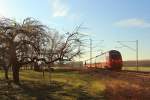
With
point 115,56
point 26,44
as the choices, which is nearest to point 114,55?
point 115,56

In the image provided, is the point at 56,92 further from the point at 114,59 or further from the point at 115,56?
the point at 115,56

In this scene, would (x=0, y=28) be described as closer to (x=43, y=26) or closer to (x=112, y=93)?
(x=43, y=26)

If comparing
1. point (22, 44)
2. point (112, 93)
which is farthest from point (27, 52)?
point (112, 93)

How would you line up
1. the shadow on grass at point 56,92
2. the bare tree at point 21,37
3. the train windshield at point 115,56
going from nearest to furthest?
1. the shadow on grass at point 56,92
2. the bare tree at point 21,37
3. the train windshield at point 115,56

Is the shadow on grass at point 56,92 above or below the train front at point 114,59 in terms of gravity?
below

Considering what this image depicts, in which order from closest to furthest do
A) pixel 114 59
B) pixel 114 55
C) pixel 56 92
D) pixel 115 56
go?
pixel 56 92 → pixel 114 59 → pixel 114 55 → pixel 115 56

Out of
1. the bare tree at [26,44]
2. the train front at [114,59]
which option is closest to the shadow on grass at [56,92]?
the bare tree at [26,44]

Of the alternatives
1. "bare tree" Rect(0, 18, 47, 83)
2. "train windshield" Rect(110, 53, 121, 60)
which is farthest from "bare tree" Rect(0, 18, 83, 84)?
"train windshield" Rect(110, 53, 121, 60)

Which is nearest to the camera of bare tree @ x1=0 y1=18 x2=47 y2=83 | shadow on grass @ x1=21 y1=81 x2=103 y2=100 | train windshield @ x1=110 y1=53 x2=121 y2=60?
shadow on grass @ x1=21 y1=81 x2=103 y2=100

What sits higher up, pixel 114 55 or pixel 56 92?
pixel 114 55

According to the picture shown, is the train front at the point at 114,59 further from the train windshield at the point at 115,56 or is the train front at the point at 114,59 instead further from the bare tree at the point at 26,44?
the bare tree at the point at 26,44

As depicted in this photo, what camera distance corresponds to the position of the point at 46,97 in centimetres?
2875

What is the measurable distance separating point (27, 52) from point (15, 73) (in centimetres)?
330

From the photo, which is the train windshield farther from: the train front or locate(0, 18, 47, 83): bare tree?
locate(0, 18, 47, 83): bare tree
